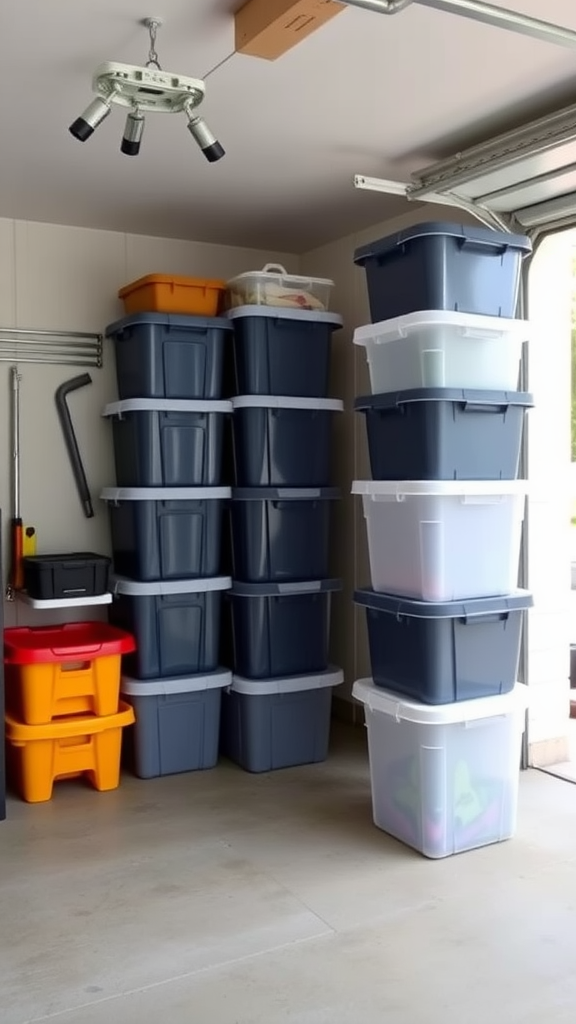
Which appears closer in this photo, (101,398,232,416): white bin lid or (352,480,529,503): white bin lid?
(352,480,529,503): white bin lid

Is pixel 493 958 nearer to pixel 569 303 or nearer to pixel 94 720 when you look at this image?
pixel 94 720

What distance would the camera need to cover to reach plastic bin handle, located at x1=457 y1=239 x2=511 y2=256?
121 inches

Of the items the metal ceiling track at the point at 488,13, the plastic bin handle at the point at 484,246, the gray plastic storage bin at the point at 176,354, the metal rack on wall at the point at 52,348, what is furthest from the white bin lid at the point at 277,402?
the metal ceiling track at the point at 488,13

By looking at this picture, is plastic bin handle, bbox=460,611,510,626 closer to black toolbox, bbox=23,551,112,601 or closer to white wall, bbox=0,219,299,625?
black toolbox, bbox=23,551,112,601

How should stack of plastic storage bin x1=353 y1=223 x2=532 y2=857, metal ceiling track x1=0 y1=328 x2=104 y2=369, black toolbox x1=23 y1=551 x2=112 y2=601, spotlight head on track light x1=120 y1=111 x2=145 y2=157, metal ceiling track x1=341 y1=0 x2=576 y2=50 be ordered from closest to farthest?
metal ceiling track x1=341 y1=0 x2=576 y2=50
spotlight head on track light x1=120 y1=111 x2=145 y2=157
stack of plastic storage bin x1=353 y1=223 x2=532 y2=857
black toolbox x1=23 y1=551 x2=112 y2=601
metal ceiling track x1=0 y1=328 x2=104 y2=369

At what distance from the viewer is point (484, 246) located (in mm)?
3121

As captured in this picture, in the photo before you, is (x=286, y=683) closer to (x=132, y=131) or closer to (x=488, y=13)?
(x=132, y=131)

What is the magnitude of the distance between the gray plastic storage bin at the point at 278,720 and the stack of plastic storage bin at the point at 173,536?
102 millimetres

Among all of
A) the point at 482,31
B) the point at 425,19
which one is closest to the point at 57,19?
the point at 425,19

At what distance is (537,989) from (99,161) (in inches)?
122

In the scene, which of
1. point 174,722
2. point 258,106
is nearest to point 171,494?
point 174,722

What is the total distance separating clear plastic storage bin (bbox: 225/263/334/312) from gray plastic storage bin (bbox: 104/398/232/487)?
0.49 m

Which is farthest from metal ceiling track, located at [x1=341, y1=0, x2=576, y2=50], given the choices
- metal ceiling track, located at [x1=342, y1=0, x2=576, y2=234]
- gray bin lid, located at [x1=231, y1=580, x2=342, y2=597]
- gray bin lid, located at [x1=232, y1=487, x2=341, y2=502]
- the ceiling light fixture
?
gray bin lid, located at [x1=231, y1=580, x2=342, y2=597]

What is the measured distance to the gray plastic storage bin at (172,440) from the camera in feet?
12.9
